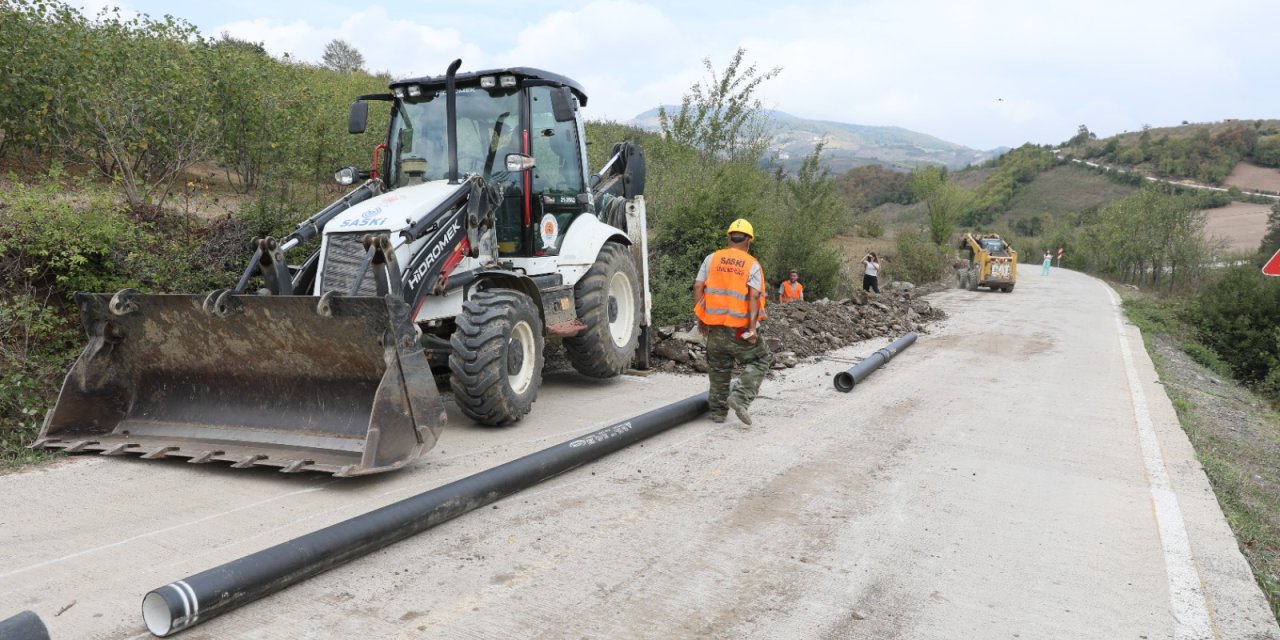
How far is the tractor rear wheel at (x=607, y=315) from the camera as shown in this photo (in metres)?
7.98

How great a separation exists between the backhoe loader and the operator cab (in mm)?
14

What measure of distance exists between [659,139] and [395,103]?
35.5 feet

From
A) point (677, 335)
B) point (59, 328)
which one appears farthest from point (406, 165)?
point (677, 335)

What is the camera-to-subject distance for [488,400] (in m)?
6.20

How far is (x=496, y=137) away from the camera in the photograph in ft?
23.9

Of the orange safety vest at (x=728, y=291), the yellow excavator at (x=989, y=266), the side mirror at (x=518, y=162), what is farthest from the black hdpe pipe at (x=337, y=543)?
the yellow excavator at (x=989, y=266)

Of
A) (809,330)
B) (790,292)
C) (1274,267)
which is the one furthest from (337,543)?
(790,292)

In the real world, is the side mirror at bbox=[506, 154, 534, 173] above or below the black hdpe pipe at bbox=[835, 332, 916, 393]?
above

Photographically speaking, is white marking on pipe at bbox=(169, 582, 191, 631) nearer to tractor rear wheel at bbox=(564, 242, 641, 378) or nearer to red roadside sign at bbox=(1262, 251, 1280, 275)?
tractor rear wheel at bbox=(564, 242, 641, 378)

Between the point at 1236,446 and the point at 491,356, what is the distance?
7.65 meters

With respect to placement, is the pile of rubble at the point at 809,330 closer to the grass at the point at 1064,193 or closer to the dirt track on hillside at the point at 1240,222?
the dirt track on hillside at the point at 1240,222

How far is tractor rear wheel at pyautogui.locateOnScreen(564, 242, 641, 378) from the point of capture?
7.98m

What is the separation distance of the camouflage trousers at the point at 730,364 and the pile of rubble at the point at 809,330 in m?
2.23

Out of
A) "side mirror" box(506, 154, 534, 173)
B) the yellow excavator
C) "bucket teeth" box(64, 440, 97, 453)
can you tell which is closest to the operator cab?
"side mirror" box(506, 154, 534, 173)
